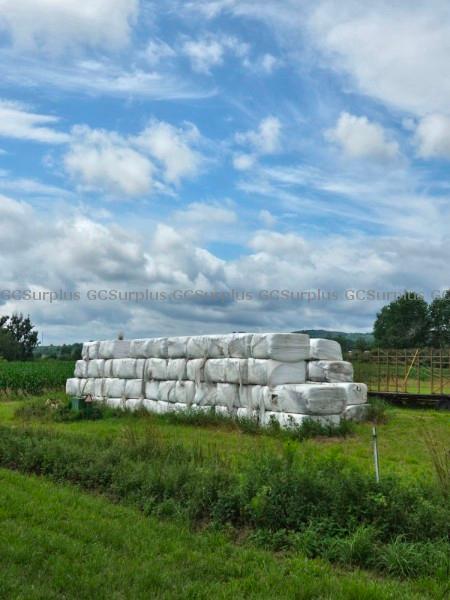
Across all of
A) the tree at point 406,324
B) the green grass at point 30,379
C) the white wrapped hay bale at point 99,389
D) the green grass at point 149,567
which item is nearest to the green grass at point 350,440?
the green grass at point 149,567

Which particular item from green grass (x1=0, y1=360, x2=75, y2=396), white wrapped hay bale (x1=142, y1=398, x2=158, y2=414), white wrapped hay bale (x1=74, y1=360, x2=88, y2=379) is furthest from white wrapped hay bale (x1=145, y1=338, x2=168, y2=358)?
green grass (x1=0, y1=360, x2=75, y2=396)

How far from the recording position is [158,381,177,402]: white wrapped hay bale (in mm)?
18566

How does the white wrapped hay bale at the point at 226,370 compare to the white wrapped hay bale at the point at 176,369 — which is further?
the white wrapped hay bale at the point at 176,369

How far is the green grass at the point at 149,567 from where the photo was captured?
199 inches

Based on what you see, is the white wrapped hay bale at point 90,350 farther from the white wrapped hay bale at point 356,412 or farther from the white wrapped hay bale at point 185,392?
the white wrapped hay bale at point 356,412

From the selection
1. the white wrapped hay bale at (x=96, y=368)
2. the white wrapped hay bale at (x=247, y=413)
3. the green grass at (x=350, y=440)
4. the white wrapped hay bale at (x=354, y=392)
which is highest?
the white wrapped hay bale at (x=96, y=368)

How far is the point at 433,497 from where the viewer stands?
657 centimetres

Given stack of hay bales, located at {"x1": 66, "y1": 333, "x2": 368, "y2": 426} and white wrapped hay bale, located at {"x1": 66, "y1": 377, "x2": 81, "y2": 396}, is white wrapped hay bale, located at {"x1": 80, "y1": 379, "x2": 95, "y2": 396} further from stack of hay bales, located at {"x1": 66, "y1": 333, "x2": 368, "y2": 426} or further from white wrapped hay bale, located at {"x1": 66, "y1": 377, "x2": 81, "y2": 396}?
stack of hay bales, located at {"x1": 66, "y1": 333, "x2": 368, "y2": 426}

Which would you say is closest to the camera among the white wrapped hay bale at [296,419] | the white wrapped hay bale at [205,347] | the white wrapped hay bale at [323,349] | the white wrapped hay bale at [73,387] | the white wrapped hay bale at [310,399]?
the white wrapped hay bale at [296,419]

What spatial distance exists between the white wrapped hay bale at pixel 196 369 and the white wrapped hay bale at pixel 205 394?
0.19 meters

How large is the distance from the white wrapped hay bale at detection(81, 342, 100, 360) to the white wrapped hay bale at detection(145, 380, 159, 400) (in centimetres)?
337

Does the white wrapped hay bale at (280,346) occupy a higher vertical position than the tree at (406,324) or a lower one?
lower

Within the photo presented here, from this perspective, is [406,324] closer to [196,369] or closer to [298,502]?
[196,369]

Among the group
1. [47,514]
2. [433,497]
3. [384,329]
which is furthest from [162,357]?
[384,329]
